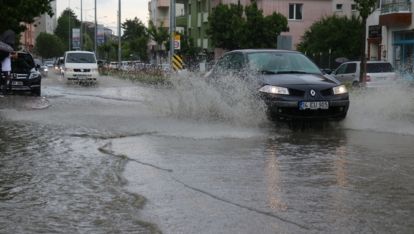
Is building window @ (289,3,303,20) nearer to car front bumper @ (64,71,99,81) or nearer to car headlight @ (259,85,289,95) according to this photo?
car front bumper @ (64,71,99,81)

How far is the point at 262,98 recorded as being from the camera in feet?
38.7

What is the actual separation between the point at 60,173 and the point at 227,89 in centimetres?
569

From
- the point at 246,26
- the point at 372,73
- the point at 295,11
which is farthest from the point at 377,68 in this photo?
the point at 295,11

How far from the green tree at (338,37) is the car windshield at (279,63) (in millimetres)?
34487

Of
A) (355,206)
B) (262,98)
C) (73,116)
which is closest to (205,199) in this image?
(355,206)

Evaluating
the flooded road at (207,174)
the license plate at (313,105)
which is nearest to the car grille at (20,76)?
the flooded road at (207,174)

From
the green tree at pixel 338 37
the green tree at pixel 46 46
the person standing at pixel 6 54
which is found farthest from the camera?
the green tree at pixel 46 46

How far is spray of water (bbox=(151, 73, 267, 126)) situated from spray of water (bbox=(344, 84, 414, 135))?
74.3 inches

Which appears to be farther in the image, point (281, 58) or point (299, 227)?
point (281, 58)

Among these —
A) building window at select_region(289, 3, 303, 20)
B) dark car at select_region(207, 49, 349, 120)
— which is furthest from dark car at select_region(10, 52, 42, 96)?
building window at select_region(289, 3, 303, 20)

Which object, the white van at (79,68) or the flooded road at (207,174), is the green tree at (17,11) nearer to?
the white van at (79,68)

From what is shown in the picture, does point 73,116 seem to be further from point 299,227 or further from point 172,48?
point 172,48

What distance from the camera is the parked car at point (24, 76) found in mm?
22391

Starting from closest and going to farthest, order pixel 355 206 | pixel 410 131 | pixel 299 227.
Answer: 1. pixel 299 227
2. pixel 355 206
3. pixel 410 131
